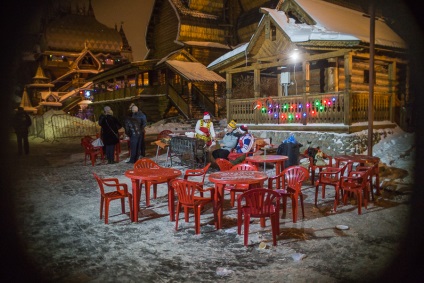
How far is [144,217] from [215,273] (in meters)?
2.75

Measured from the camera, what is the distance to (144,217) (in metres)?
6.66

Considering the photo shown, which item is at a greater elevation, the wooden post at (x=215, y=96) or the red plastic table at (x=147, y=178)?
the wooden post at (x=215, y=96)

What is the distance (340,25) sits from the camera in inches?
575

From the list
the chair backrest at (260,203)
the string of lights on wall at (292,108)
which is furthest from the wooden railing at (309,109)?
the chair backrest at (260,203)

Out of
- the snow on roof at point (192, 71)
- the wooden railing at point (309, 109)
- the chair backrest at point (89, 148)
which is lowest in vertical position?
the chair backrest at point (89, 148)

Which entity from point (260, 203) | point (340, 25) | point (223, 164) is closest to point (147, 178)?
point (223, 164)

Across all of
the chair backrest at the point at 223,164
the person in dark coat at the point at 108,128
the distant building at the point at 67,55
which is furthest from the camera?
the distant building at the point at 67,55

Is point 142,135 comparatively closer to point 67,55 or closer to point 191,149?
point 191,149

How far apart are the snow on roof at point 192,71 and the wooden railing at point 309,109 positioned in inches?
275

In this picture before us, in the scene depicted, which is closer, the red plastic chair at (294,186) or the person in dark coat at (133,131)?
the red plastic chair at (294,186)

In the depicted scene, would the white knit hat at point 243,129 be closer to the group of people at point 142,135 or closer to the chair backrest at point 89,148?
the group of people at point 142,135

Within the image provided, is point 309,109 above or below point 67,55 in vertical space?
below

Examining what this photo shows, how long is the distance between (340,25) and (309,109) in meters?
3.84

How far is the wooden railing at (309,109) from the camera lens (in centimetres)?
1334
